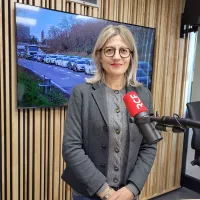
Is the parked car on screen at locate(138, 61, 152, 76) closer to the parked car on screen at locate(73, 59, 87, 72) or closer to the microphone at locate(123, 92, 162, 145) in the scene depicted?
the parked car on screen at locate(73, 59, 87, 72)

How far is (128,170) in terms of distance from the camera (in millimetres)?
1420

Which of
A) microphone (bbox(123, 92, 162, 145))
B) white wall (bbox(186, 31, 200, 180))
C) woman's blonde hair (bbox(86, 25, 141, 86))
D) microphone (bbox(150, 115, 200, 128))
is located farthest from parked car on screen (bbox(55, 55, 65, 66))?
white wall (bbox(186, 31, 200, 180))

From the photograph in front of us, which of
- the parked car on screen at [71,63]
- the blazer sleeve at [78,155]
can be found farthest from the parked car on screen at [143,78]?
the blazer sleeve at [78,155]

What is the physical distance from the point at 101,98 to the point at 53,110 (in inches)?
43.7

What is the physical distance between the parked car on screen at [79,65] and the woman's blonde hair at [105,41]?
96cm

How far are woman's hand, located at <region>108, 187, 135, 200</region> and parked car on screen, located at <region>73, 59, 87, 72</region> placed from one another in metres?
1.36

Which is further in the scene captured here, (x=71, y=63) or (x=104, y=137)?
(x=71, y=63)

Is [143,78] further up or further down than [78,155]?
further up

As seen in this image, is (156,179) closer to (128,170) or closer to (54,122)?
(54,122)

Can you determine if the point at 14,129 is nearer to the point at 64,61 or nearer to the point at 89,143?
the point at 64,61

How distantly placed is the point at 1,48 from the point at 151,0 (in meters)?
1.85

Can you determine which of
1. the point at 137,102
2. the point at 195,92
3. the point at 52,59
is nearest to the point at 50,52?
the point at 52,59

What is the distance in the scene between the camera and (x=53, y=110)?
95.2 inches

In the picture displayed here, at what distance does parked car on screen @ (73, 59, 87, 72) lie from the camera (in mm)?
2424
